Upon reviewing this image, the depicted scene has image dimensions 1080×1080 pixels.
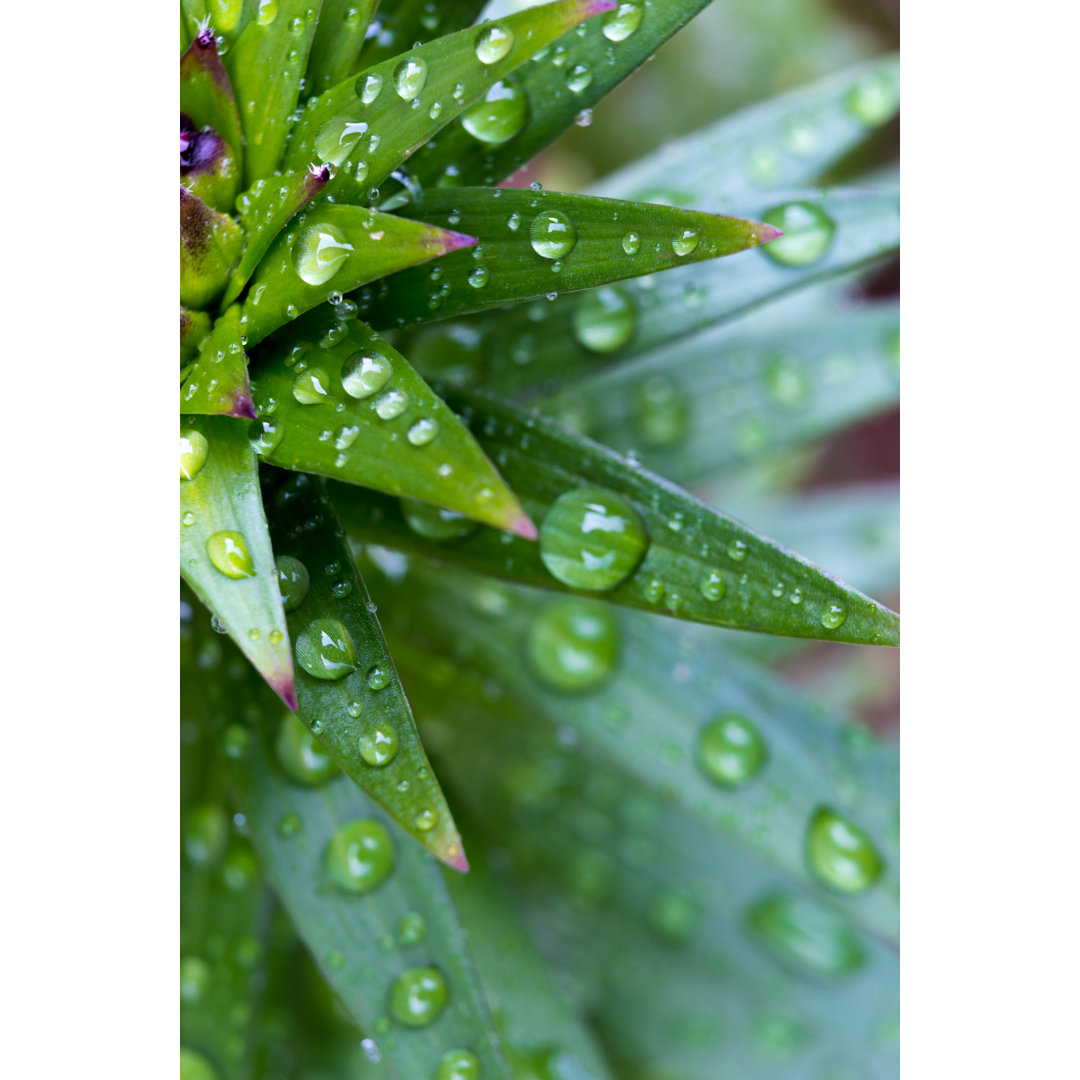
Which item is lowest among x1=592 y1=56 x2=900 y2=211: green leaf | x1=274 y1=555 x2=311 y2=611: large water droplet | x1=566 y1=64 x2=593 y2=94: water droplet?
x1=274 y1=555 x2=311 y2=611: large water droplet

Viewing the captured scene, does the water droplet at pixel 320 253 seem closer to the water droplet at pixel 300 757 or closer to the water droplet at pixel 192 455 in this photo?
the water droplet at pixel 192 455

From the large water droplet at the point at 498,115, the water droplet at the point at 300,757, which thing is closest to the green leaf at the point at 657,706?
the water droplet at the point at 300,757

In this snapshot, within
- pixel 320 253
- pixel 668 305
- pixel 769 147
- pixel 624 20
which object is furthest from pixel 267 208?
pixel 769 147

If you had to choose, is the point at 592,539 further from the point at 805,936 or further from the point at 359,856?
the point at 805,936

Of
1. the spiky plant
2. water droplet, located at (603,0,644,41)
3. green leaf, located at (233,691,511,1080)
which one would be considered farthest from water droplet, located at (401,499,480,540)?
water droplet, located at (603,0,644,41)

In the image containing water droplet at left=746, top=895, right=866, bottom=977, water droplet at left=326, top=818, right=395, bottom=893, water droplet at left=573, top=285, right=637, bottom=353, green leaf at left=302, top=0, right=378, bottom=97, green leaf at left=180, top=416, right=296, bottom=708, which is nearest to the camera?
green leaf at left=180, top=416, right=296, bottom=708

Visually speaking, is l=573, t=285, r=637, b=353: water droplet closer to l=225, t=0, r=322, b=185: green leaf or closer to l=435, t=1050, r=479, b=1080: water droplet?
l=225, t=0, r=322, b=185: green leaf
